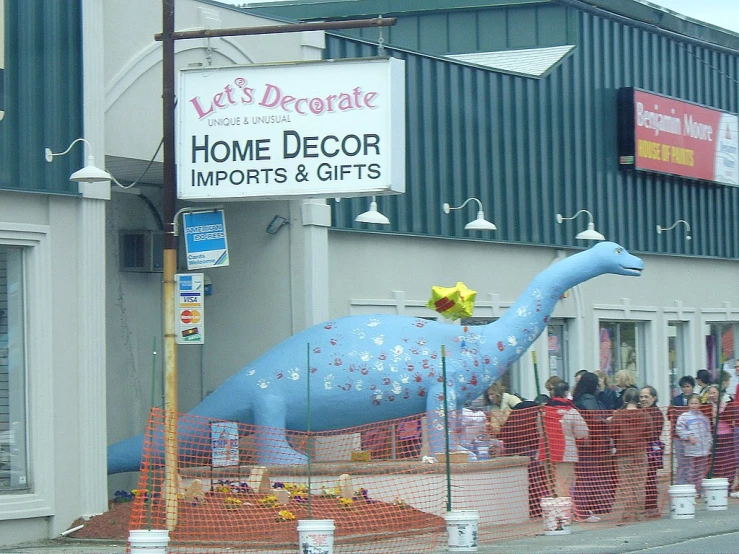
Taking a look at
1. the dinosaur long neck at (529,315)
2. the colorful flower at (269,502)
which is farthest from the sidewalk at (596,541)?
the dinosaur long neck at (529,315)

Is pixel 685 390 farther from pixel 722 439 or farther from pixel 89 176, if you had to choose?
pixel 89 176

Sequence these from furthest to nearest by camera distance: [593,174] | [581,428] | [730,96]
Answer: [730,96] → [593,174] → [581,428]

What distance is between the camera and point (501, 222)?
72.5 feet

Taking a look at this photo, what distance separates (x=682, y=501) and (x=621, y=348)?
29.6ft

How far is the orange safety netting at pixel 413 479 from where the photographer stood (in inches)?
554

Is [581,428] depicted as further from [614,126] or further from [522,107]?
[614,126]

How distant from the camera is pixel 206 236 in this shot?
14.9 metres

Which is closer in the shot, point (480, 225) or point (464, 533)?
point (464, 533)

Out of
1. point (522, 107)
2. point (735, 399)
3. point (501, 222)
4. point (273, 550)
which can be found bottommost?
point (273, 550)

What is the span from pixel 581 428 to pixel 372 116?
454 centimetres

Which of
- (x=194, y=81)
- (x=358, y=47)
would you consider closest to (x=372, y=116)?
(x=194, y=81)

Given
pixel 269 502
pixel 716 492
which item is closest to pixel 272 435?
pixel 269 502

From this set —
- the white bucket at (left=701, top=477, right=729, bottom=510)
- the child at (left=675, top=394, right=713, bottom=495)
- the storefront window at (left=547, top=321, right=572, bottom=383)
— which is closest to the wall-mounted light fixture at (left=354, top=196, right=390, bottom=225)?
the child at (left=675, top=394, right=713, bottom=495)

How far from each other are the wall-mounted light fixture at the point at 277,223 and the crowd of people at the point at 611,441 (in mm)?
3386
